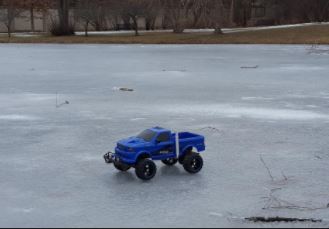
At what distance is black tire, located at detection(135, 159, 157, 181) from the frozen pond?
9 cm

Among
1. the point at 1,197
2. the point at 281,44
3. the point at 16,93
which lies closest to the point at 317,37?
the point at 281,44

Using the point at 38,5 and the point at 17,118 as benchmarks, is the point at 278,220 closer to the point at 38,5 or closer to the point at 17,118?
the point at 17,118

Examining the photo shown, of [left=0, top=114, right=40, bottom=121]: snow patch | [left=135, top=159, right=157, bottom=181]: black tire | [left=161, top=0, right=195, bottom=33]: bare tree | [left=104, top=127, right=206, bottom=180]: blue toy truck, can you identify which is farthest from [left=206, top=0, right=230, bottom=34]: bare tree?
[left=135, top=159, right=157, bottom=181]: black tire

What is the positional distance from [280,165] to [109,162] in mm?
2028

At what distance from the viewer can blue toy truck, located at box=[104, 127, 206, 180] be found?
6.56 metres

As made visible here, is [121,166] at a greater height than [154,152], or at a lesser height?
lesser

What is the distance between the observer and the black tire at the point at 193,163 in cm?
675

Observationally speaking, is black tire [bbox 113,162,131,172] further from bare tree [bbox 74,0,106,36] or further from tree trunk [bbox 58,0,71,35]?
bare tree [bbox 74,0,106,36]

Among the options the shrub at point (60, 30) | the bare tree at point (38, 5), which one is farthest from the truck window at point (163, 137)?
the bare tree at point (38, 5)

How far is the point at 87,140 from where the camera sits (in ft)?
28.0

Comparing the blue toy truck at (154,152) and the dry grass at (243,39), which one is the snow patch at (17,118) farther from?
the dry grass at (243,39)

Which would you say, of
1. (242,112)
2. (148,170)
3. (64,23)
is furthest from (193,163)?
(64,23)

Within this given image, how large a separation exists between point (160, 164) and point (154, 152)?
1.71 feet

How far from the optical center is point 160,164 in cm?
727
